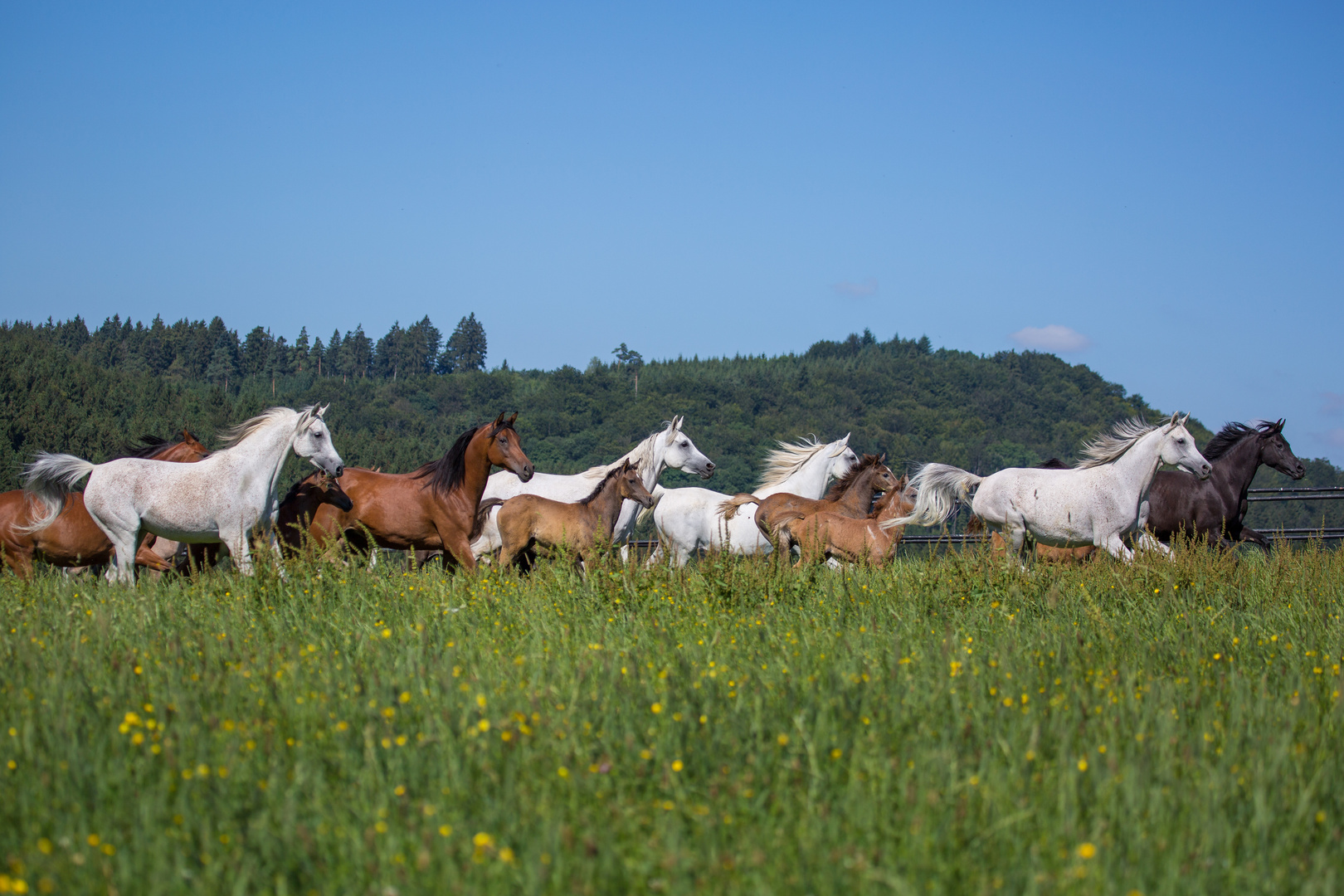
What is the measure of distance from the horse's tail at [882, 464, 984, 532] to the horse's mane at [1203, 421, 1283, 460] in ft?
12.1

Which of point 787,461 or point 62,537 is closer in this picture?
point 62,537

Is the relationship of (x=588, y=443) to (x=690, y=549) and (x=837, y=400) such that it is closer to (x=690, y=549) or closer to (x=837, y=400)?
(x=837, y=400)

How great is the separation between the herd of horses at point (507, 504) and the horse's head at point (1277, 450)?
0.8 inches

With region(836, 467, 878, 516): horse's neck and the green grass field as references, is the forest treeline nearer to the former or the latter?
region(836, 467, 878, 516): horse's neck

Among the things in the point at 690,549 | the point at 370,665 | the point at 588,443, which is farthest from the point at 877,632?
the point at 588,443

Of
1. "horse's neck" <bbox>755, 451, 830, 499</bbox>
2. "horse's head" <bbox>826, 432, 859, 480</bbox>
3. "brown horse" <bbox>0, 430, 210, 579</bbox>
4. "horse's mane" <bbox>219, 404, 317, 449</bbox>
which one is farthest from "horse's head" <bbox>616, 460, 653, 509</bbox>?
"horse's head" <bbox>826, 432, 859, 480</bbox>

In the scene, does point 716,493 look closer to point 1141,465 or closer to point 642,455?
point 642,455

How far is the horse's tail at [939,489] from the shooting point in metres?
11.8

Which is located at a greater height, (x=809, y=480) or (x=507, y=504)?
(x=809, y=480)

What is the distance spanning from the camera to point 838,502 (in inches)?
463

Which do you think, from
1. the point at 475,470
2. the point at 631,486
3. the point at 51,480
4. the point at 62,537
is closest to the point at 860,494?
the point at 631,486

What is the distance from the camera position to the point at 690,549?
47.9 feet

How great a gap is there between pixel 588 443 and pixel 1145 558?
85813 mm

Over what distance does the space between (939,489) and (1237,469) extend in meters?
4.26
